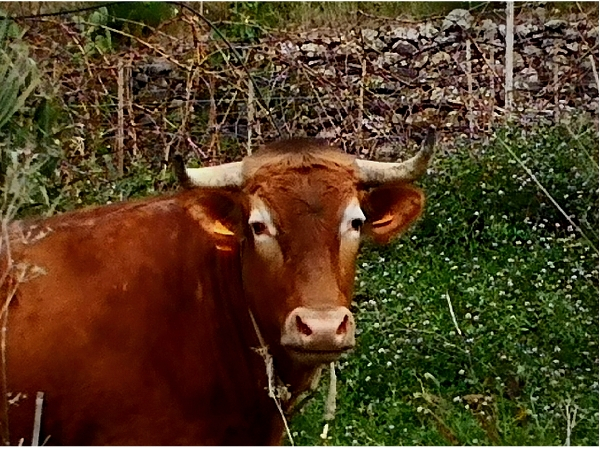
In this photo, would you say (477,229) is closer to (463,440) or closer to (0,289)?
(463,440)

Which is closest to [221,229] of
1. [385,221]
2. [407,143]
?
[385,221]

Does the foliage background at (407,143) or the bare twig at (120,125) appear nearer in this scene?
the foliage background at (407,143)

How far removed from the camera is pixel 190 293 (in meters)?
3.91

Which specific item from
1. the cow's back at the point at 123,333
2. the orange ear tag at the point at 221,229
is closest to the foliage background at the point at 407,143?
the cow's back at the point at 123,333

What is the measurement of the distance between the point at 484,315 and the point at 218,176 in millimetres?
2176

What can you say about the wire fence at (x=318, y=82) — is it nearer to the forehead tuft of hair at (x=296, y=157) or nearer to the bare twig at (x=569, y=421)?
the bare twig at (x=569, y=421)

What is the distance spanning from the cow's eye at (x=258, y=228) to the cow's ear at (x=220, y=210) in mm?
107

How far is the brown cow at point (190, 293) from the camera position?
3.66 meters

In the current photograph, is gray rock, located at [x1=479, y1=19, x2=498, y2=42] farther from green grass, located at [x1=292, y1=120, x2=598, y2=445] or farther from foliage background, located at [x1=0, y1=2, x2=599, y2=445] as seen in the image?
green grass, located at [x1=292, y1=120, x2=598, y2=445]

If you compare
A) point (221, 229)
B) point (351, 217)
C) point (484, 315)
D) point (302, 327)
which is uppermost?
point (351, 217)

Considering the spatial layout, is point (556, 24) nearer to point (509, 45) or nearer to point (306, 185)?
point (509, 45)

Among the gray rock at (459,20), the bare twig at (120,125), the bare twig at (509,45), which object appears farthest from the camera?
the gray rock at (459,20)

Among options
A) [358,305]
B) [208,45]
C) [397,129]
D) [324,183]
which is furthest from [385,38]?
[324,183]

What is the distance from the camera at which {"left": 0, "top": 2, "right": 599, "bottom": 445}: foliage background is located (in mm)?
5109
